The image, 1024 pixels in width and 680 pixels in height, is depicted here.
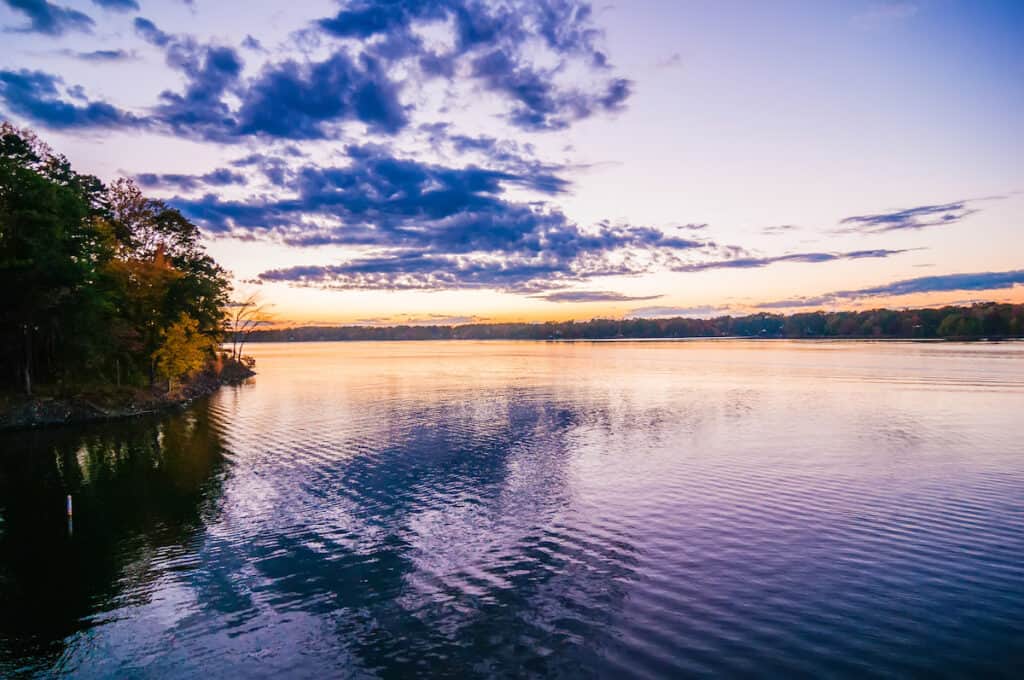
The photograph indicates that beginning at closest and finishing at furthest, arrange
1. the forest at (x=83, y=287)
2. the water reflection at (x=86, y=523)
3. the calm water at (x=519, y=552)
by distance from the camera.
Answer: the calm water at (x=519, y=552) < the water reflection at (x=86, y=523) < the forest at (x=83, y=287)

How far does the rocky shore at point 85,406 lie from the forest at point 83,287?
1.93 meters

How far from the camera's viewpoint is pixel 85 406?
6619 cm

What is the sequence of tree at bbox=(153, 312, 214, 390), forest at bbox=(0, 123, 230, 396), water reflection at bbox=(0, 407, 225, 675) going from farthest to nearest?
tree at bbox=(153, 312, 214, 390), forest at bbox=(0, 123, 230, 396), water reflection at bbox=(0, 407, 225, 675)

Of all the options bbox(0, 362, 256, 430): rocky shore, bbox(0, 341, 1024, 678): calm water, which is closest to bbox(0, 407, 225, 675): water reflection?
bbox(0, 341, 1024, 678): calm water

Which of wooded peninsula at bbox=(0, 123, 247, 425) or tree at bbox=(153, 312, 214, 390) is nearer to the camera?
wooded peninsula at bbox=(0, 123, 247, 425)

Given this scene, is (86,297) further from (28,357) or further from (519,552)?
(519,552)

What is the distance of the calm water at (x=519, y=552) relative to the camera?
17.1m

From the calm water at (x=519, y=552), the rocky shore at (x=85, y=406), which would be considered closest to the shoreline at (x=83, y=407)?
the rocky shore at (x=85, y=406)

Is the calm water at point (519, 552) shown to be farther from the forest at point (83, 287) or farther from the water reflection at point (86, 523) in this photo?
the forest at point (83, 287)

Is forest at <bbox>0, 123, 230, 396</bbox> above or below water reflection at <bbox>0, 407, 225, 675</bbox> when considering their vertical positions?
above

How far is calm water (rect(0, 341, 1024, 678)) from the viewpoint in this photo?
17.1 m

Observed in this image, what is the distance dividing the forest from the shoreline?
2.12m

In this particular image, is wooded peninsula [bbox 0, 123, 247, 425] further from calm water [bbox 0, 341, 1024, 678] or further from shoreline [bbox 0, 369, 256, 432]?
calm water [bbox 0, 341, 1024, 678]

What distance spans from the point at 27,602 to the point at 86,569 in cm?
307
